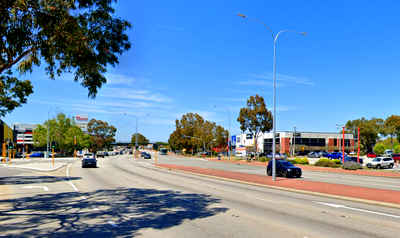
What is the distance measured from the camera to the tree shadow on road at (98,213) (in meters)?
8.34

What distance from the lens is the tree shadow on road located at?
27.3ft

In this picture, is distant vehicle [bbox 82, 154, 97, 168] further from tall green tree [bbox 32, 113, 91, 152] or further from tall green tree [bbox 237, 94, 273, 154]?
tall green tree [bbox 32, 113, 91, 152]

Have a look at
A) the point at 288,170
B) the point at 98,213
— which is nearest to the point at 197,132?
the point at 288,170

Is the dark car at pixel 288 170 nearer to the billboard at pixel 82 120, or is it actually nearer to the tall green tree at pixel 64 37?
the tall green tree at pixel 64 37

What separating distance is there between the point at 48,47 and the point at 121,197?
6.97m

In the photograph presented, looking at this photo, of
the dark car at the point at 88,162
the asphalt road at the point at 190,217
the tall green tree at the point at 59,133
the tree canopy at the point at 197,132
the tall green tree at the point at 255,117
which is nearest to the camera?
the asphalt road at the point at 190,217

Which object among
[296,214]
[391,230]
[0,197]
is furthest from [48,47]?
[391,230]

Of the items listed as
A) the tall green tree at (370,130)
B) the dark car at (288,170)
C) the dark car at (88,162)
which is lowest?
the dark car at (88,162)

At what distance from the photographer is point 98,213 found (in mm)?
10609

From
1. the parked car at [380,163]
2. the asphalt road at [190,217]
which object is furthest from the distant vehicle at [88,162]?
the parked car at [380,163]

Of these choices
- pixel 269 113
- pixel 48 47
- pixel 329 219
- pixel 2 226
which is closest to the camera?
pixel 2 226

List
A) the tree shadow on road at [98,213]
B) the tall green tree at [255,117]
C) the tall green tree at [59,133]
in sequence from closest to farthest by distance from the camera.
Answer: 1. the tree shadow on road at [98,213]
2. the tall green tree at [255,117]
3. the tall green tree at [59,133]

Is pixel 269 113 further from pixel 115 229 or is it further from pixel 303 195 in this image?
pixel 115 229

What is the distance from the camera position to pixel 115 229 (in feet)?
27.4
